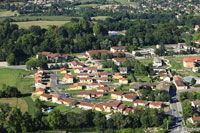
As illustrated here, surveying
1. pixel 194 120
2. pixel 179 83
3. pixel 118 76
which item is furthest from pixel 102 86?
pixel 194 120

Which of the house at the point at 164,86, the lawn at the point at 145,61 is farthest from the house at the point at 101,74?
the lawn at the point at 145,61

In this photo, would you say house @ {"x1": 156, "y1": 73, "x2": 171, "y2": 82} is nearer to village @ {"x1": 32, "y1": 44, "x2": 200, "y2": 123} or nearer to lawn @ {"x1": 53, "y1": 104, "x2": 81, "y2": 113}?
village @ {"x1": 32, "y1": 44, "x2": 200, "y2": 123}

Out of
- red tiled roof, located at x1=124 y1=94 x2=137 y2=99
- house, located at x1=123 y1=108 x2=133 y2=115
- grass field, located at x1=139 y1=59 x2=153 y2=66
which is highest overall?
grass field, located at x1=139 y1=59 x2=153 y2=66

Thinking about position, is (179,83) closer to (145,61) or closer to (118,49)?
(145,61)

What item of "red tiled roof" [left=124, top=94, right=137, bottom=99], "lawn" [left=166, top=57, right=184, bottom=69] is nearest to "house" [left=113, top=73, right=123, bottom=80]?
"red tiled roof" [left=124, top=94, right=137, bottom=99]

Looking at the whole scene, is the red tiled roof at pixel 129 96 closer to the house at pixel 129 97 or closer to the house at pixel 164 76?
the house at pixel 129 97

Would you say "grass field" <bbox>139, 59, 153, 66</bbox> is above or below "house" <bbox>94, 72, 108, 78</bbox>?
above
